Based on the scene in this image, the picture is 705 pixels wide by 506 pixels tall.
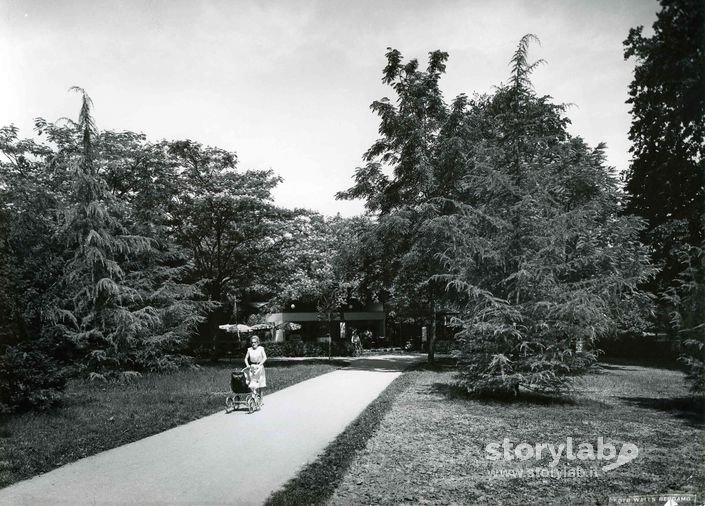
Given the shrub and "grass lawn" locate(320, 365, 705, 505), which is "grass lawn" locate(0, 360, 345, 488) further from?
"grass lawn" locate(320, 365, 705, 505)

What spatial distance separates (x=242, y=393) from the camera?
386 inches

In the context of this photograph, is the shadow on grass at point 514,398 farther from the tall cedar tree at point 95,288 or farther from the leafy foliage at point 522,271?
the tall cedar tree at point 95,288

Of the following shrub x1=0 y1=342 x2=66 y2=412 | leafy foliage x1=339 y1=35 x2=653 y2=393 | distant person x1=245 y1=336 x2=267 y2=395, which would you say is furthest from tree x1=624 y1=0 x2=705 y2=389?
shrub x1=0 y1=342 x2=66 y2=412

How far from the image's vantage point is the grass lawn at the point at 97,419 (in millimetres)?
6285

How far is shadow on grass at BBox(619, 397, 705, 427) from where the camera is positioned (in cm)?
924

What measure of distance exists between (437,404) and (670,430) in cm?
463

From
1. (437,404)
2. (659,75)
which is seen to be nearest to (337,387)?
(437,404)

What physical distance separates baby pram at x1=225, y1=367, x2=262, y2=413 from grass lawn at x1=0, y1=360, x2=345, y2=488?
369mm

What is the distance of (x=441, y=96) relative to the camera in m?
22.4

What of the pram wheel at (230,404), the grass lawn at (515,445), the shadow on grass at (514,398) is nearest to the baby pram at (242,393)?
the pram wheel at (230,404)

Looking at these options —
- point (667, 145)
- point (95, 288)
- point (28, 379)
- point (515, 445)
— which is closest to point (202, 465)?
point (515, 445)

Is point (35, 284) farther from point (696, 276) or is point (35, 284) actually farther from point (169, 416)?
point (696, 276)

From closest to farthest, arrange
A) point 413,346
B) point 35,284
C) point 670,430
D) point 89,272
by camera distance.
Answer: point 670,430
point 35,284
point 89,272
point 413,346

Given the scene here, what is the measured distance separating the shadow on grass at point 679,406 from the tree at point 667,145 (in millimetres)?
5727
